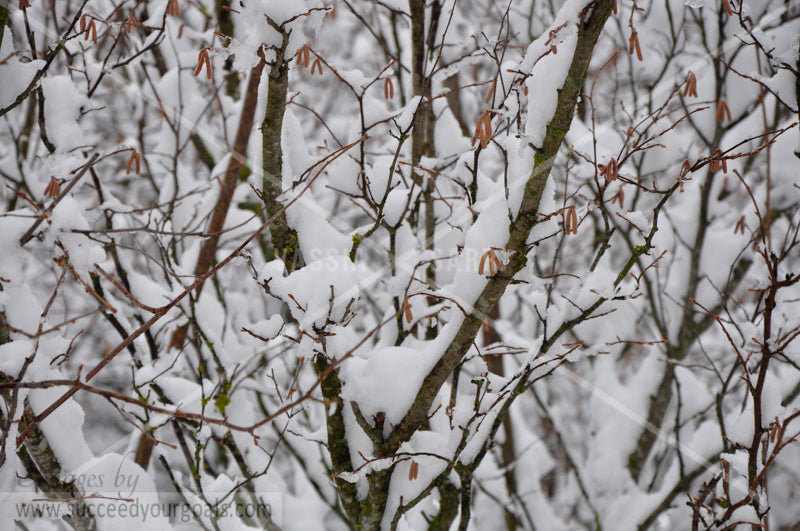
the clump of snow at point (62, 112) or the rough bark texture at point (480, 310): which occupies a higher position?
the clump of snow at point (62, 112)

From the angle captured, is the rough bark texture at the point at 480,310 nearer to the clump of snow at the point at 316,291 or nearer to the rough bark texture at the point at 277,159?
the clump of snow at the point at 316,291

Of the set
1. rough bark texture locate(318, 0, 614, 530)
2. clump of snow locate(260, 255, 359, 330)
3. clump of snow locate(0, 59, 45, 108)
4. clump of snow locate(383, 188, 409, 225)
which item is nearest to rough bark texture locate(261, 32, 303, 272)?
clump of snow locate(260, 255, 359, 330)

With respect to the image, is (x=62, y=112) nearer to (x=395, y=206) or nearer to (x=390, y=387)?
(x=395, y=206)

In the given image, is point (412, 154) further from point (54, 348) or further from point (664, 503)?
point (664, 503)

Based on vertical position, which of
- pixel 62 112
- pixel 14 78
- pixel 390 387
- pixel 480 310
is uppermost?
pixel 62 112

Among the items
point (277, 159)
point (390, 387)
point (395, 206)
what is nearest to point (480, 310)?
point (390, 387)

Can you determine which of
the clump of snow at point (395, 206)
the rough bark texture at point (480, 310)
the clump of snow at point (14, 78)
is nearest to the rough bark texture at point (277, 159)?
the clump of snow at point (395, 206)

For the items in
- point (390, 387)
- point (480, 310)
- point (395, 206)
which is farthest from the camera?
point (395, 206)

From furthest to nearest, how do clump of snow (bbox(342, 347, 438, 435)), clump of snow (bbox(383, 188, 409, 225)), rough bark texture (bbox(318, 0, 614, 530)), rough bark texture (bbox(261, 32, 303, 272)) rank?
→ clump of snow (bbox(383, 188, 409, 225)), clump of snow (bbox(342, 347, 438, 435)), rough bark texture (bbox(261, 32, 303, 272)), rough bark texture (bbox(318, 0, 614, 530))

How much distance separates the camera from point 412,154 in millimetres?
2043

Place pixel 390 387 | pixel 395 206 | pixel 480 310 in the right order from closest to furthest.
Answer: pixel 480 310, pixel 390 387, pixel 395 206

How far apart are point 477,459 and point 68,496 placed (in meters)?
1.43

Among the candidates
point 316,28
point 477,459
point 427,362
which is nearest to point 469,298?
point 427,362

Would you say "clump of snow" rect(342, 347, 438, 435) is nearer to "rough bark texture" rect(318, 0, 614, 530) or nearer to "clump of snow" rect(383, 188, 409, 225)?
"rough bark texture" rect(318, 0, 614, 530)
